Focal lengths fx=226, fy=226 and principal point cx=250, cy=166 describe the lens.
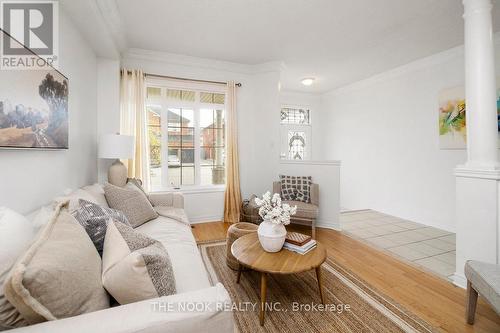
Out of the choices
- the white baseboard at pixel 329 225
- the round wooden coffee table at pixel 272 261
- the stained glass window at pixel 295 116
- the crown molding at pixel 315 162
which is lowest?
the white baseboard at pixel 329 225

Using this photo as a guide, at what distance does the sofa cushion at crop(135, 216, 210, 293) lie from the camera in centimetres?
127

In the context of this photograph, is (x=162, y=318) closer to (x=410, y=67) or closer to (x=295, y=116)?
(x=410, y=67)

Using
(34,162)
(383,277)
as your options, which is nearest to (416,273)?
(383,277)

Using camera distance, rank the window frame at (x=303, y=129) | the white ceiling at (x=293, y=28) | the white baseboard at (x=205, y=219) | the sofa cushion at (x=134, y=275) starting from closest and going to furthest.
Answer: the sofa cushion at (x=134, y=275) < the white ceiling at (x=293, y=28) < the white baseboard at (x=205, y=219) < the window frame at (x=303, y=129)

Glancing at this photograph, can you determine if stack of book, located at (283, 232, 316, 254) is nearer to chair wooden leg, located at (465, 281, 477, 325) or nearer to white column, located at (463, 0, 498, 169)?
chair wooden leg, located at (465, 281, 477, 325)

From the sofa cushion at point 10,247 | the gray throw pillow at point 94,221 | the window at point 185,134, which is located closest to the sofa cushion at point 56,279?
the sofa cushion at point 10,247

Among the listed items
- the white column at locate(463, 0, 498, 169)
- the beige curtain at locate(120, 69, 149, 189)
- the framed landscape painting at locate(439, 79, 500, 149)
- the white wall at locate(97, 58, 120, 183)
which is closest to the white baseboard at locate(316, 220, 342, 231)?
the white column at locate(463, 0, 498, 169)

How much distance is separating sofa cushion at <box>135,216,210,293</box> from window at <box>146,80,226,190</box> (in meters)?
1.49

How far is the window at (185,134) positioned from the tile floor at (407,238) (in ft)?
8.08

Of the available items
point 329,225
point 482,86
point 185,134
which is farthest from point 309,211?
point 185,134

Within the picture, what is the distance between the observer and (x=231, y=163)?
389 cm

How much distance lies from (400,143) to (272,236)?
145 inches

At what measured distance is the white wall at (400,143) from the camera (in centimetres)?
351

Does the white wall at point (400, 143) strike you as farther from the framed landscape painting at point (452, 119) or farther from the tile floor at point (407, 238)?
the tile floor at point (407, 238)
